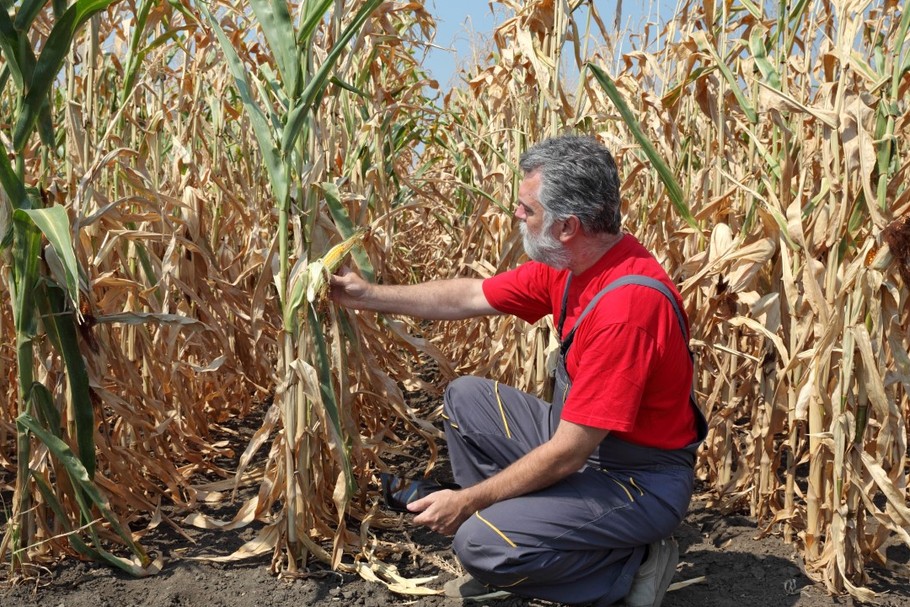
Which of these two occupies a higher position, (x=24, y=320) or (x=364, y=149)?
(x=364, y=149)

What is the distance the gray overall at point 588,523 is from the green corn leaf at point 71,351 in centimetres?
94

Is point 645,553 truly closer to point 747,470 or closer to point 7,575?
point 747,470

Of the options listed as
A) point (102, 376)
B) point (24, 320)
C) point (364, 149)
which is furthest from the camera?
point (364, 149)

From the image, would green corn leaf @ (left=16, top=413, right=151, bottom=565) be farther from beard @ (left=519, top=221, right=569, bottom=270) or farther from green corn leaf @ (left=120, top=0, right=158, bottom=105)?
beard @ (left=519, top=221, right=569, bottom=270)

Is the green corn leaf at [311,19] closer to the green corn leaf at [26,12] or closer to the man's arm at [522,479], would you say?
the green corn leaf at [26,12]

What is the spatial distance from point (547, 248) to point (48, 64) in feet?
3.97

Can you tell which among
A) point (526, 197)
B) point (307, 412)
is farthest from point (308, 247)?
point (526, 197)

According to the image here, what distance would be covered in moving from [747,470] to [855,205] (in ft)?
3.22

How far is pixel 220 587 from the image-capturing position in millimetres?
2219

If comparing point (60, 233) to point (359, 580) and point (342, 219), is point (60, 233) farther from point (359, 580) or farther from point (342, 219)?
point (359, 580)

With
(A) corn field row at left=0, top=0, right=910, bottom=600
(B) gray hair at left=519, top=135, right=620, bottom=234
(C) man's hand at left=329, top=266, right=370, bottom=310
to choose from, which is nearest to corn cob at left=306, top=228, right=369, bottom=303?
(A) corn field row at left=0, top=0, right=910, bottom=600

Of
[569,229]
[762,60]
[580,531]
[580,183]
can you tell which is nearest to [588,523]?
[580,531]

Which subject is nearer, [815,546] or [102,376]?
[102,376]

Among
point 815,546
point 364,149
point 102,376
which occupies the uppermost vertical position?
point 364,149
